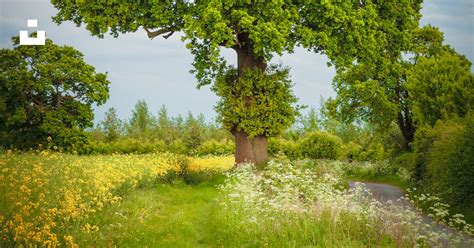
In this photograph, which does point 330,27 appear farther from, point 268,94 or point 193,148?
point 193,148

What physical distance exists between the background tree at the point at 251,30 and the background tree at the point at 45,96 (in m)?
13.7

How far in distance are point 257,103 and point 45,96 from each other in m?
21.9

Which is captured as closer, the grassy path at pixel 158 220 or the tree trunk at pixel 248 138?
the grassy path at pixel 158 220

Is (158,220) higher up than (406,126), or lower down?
lower down

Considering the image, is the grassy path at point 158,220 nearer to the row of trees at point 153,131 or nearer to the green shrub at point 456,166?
the green shrub at point 456,166

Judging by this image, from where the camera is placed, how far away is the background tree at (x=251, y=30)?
25.4 meters

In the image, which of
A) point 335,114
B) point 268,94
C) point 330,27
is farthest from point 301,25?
point 335,114

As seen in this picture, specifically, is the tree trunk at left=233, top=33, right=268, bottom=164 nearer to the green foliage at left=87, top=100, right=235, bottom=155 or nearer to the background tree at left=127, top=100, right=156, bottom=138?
the green foliage at left=87, top=100, right=235, bottom=155

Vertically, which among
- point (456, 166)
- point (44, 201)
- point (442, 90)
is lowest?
point (456, 166)

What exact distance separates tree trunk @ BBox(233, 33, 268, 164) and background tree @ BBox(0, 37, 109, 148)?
703 inches

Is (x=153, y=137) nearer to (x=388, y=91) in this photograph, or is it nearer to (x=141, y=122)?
(x=141, y=122)

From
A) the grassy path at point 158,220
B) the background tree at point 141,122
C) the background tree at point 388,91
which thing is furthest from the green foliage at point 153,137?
the grassy path at point 158,220

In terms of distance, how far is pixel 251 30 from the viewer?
24.9 metres

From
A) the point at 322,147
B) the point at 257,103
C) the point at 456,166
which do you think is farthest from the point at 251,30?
the point at 322,147
